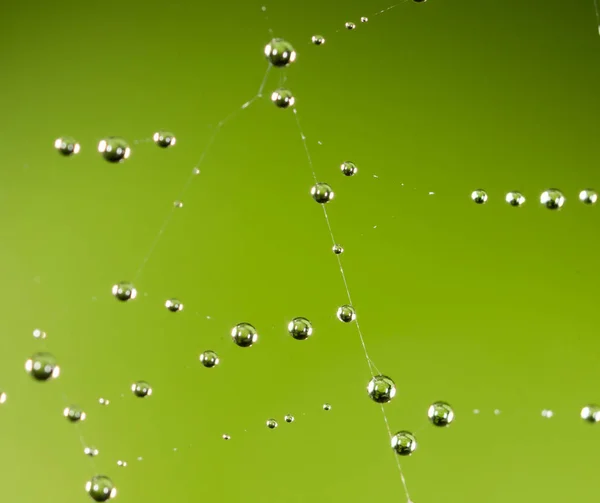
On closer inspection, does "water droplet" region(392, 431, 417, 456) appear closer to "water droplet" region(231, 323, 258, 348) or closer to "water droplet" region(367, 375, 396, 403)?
"water droplet" region(367, 375, 396, 403)

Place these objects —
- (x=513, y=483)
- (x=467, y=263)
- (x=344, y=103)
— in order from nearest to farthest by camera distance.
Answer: (x=513, y=483) → (x=467, y=263) → (x=344, y=103)

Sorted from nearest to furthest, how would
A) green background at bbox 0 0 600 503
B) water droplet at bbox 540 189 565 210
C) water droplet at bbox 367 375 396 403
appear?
water droplet at bbox 367 375 396 403 < water droplet at bbox 540 189 565 210 < green background at bbox 0 0 600 503

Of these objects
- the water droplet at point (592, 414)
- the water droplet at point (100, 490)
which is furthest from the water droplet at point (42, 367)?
the water droplet at point (592, 414)

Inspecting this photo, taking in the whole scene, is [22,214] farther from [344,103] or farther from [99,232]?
[344,103]

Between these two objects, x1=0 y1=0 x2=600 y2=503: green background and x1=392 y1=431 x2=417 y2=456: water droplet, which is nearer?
x1=392 y1=431 x2=417 y2=456: water droplet

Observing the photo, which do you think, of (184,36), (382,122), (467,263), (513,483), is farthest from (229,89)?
(513,483)

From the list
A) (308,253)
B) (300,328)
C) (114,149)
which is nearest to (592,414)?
(300,328)

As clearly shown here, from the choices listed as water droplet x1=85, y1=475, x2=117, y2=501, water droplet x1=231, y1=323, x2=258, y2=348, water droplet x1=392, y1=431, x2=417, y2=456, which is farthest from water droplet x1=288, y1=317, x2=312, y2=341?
water droplet x1=85, y1=475, x2=117, y2=501

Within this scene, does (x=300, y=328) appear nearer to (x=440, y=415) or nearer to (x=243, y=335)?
(x=243, y=335)

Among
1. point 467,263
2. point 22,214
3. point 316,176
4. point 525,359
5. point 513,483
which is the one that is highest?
point 22,214
